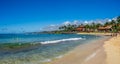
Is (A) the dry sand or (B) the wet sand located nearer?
(B) the wet sand

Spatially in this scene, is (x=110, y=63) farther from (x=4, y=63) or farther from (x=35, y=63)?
(x=4, y=63)

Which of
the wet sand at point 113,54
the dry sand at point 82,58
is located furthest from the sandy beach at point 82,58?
the wet sand at point 113,54

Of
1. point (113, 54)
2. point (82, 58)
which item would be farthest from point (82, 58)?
point (113, 54)

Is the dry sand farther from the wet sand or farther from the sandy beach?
the wet sand

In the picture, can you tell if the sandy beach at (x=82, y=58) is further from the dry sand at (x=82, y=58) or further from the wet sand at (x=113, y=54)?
the wet sand at (x=113, y=54)

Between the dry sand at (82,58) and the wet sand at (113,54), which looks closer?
the wet sand at (113,54)

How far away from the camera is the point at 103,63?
41.0ft

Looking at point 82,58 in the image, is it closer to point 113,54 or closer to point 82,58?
point 82,58

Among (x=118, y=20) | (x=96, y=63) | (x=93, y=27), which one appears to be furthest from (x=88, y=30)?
(x=96, y=63)

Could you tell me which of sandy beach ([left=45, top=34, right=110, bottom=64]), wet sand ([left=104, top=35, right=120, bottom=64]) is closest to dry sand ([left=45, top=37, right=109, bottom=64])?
sandy beach ([left=45, top=34, right=110, bottom=64])

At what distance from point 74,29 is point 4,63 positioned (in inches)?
6907

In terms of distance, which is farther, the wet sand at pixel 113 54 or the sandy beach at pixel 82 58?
the sandy beach at pixel 82 58

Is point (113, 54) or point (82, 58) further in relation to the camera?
point (113, 54)

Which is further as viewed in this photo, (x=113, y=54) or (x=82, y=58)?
(x=113, y=54)
